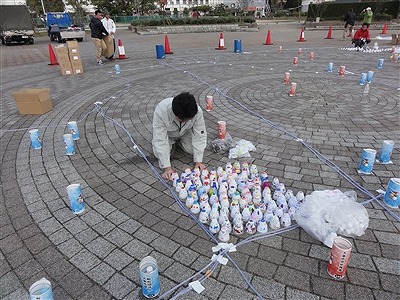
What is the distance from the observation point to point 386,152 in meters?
4.11

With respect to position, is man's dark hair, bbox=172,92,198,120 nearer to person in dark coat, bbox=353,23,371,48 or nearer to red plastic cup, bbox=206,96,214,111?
red plastic cup, bbox=206,96,214,111

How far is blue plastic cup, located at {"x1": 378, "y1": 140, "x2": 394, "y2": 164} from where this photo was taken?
160 inches

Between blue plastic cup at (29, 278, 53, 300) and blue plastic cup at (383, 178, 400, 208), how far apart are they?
3633 millimetres

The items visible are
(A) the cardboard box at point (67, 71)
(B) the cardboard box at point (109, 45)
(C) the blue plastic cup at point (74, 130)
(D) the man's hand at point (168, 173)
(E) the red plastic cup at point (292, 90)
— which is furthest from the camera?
(B) the cardboard box at point (109, 45)

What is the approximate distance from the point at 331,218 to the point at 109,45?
40.9 feet

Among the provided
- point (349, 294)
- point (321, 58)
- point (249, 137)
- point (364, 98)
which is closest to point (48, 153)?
point (249, 137)

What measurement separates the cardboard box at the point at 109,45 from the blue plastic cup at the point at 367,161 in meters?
11.7

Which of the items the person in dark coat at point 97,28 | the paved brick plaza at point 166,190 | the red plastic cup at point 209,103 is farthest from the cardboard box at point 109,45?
the red plastic cup at point 209,103

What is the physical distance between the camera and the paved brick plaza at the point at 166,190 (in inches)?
97.8

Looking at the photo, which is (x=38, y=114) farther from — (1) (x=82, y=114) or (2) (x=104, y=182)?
(2) (x=104, y=182)

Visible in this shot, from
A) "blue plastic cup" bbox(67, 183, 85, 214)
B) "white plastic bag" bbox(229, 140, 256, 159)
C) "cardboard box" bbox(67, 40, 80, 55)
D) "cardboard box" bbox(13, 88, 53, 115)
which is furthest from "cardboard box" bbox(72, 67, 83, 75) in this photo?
"blue plastic cup" bbox(67, 183, 85, 214)

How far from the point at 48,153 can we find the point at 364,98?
7287mm

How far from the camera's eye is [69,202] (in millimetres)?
3561

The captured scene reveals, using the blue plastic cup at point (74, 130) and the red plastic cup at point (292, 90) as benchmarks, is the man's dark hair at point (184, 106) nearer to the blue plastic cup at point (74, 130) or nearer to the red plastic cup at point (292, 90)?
the blue plastic cup at point (74, 130)
